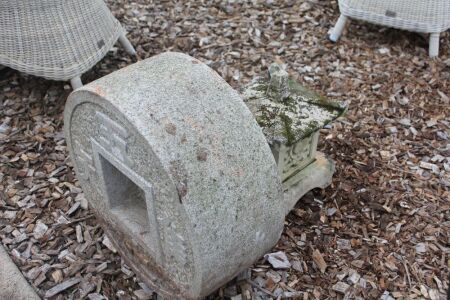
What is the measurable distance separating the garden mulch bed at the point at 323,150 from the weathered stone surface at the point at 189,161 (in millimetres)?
461

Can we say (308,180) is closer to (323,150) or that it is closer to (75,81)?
(323,150)

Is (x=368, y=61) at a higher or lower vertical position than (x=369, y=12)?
lower

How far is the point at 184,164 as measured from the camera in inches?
65.0

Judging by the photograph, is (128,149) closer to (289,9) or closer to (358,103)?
(358,103)

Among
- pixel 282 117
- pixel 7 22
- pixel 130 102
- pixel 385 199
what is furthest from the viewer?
pixel 7 22

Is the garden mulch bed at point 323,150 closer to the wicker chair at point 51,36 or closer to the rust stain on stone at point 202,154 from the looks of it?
the wicker chair at point 51,36

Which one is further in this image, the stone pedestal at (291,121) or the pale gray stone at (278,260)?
the pale gray stone at (278,260)

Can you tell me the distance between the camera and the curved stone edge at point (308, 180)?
246 centimetres

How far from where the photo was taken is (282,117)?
2238mm

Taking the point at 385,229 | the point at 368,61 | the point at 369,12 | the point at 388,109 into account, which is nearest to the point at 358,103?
the point at 388,109

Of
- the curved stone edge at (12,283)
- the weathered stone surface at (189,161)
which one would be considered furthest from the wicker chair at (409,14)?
the curved stone edge at (12,283)

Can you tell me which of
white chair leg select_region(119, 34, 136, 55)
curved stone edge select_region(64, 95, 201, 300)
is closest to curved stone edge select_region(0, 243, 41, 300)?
curved stone edge select_region(64, 95, 201, 300)

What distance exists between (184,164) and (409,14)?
7.94 ft

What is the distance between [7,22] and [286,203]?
1845mm
